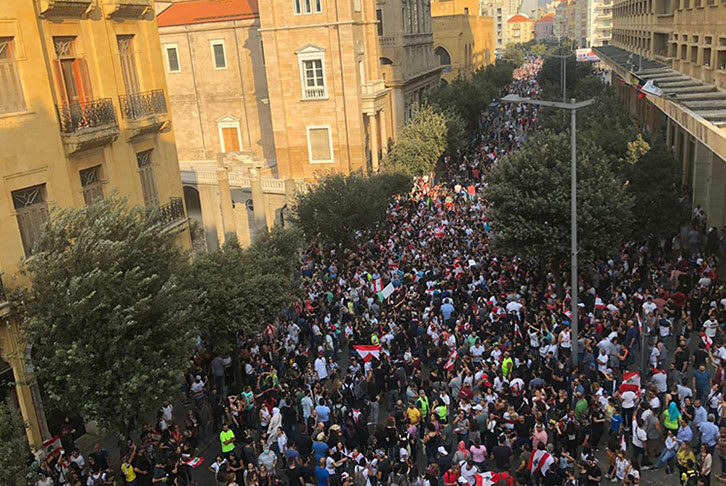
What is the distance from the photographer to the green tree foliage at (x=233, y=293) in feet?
56.9

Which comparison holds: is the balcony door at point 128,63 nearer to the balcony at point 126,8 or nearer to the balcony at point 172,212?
the balcony at point 126,8

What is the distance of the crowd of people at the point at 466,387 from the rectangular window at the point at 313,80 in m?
19.4

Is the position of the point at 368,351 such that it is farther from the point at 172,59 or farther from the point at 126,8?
the point at 172,59

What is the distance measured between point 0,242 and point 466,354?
11374 mm

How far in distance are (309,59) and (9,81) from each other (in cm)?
2786

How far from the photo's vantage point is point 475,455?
43.4ft

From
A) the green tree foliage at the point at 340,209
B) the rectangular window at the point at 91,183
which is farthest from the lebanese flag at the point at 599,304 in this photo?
the rectangular window at the point at 91,183

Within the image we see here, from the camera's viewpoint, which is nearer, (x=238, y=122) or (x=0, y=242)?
(x=0, y=242)

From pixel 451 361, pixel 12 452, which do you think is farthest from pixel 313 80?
pixel 12 452

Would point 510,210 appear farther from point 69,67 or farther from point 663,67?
point 663,67

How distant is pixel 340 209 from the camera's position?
96.1 ft

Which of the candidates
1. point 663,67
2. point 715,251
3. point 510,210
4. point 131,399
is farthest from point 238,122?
point 131,399

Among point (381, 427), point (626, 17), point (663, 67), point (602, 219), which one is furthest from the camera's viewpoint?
point (626, 17)

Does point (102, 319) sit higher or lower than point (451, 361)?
higher
